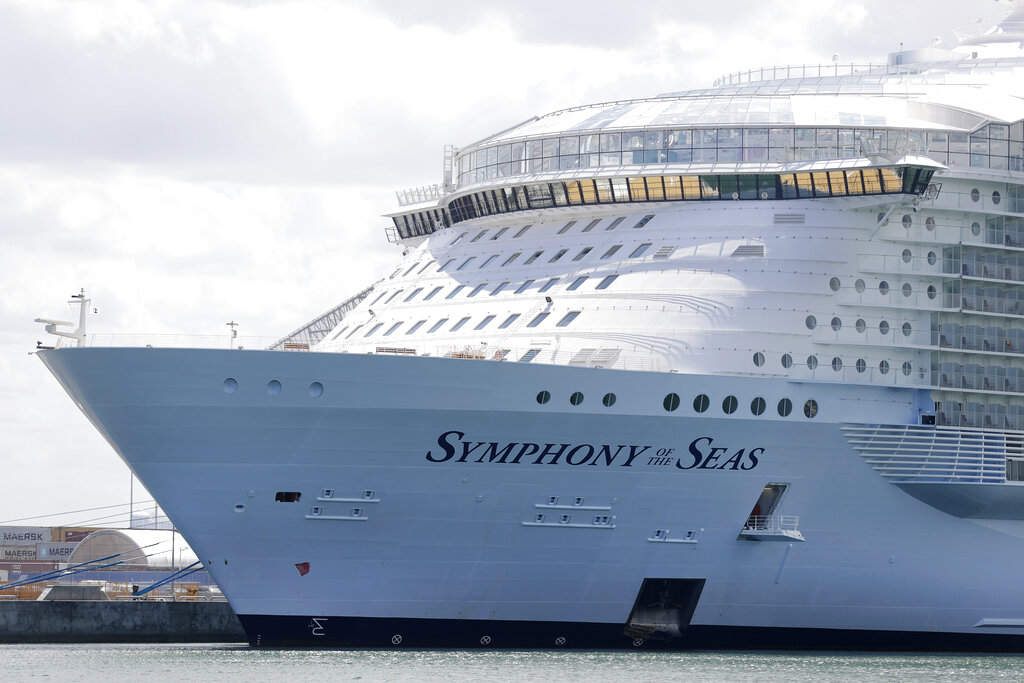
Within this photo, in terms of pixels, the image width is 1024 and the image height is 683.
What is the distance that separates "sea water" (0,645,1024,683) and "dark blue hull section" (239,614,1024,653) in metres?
0.22

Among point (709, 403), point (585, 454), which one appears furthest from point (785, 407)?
point (585, 454)

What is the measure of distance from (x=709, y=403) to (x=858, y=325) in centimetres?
451

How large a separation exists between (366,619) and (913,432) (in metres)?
12.7

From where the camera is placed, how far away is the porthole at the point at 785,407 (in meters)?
38.1

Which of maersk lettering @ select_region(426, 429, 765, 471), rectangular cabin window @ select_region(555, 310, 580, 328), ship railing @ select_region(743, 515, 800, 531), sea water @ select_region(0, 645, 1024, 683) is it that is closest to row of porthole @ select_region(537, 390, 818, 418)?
maersk lettering @ select_region(426, 429, 765, 471)

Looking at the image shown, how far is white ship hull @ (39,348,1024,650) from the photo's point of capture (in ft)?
116

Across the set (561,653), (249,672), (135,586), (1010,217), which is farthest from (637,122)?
(135,586)

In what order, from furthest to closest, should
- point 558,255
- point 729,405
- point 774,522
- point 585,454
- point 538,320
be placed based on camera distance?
point 558,255 → point 538,320 → point 774,522 → point 729,405 → point 585,454

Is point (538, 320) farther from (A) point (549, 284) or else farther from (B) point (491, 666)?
(B) point (491, 666)

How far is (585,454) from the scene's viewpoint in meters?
36.6

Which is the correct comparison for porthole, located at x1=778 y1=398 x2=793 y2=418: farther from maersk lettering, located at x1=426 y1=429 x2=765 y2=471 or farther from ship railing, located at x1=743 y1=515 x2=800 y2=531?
A: ship railing, located at x1=743 y1=515 x2=800 y2=531

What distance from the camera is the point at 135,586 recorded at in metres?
50.3

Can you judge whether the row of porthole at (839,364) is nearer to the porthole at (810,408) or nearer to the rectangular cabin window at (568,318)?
the porthole at (810,408)

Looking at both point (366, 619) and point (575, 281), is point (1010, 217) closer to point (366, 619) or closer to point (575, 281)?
point (575, 281)
